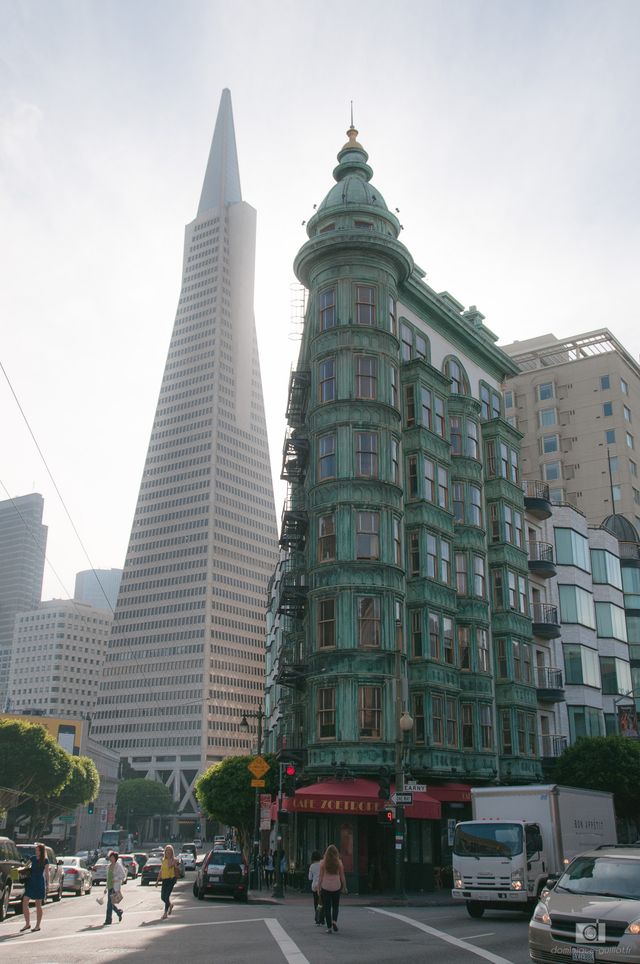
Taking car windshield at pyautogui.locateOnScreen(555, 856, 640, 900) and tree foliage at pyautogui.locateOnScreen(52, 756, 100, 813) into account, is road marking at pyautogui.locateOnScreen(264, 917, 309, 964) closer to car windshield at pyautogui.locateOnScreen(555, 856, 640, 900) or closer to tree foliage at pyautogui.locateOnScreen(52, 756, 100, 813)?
car windshield at pyautogui.locateOnScreen(555, 856, 640, 900)

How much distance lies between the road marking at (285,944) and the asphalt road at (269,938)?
0.02m

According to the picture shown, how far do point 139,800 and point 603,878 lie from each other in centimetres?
16762

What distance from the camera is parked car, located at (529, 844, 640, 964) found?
1171 centimetres

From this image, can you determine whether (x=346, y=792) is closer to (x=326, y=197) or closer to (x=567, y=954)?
(x=567, y=954)

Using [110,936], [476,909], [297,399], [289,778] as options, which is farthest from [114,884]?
[297,399]

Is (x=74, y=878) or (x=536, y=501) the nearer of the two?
(x=74, y=878)

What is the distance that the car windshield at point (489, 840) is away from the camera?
24203mm

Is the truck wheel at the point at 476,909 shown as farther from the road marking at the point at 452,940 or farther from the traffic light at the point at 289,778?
the traffic light at the point at 289,778

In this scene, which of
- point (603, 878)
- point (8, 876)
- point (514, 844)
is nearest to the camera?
point (603, 878)

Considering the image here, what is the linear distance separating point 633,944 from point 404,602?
94.4 ft

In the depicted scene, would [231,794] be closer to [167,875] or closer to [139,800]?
[167,875]

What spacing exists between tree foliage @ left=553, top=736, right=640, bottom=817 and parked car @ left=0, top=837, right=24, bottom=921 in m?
31.3

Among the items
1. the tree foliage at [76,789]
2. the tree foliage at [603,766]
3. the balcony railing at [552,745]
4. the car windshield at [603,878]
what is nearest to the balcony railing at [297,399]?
the balcony railing at [552,745]

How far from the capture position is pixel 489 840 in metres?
24.6
